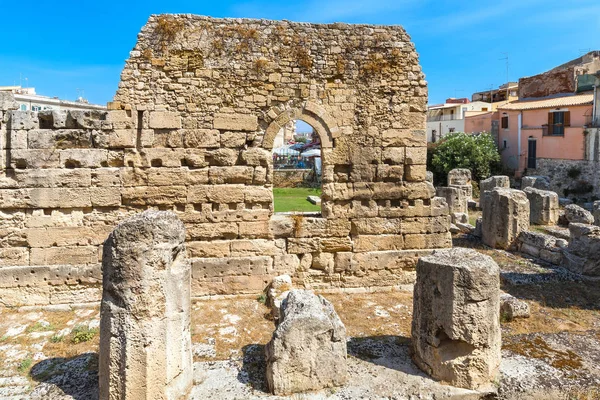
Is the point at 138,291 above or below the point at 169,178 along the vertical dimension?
below

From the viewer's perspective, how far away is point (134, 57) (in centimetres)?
779

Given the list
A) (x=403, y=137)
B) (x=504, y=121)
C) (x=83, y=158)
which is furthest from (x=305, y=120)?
(x=504, y=121)

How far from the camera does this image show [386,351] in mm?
5617

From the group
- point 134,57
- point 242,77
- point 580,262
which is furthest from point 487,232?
point 134,57

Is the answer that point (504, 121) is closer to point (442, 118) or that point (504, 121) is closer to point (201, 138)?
point (442, 118)

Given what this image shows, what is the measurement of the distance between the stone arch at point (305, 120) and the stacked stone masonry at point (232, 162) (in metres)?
0.02

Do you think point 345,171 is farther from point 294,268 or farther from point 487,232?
point 487,232

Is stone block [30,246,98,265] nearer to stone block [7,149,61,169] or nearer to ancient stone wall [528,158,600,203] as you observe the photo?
stone block [7,149,61,169]

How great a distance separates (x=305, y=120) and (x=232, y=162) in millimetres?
1602

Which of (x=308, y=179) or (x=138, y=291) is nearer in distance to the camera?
(x=138, y=291)

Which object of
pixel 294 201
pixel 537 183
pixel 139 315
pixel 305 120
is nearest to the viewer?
pixel 139 315

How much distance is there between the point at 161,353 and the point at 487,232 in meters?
11.2

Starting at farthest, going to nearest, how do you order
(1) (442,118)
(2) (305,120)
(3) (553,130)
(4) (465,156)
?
(1) (442,118), (3) (553,130), (4) (465,156), (2) (305,120)

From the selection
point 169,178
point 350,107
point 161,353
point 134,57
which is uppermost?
point 134,57
